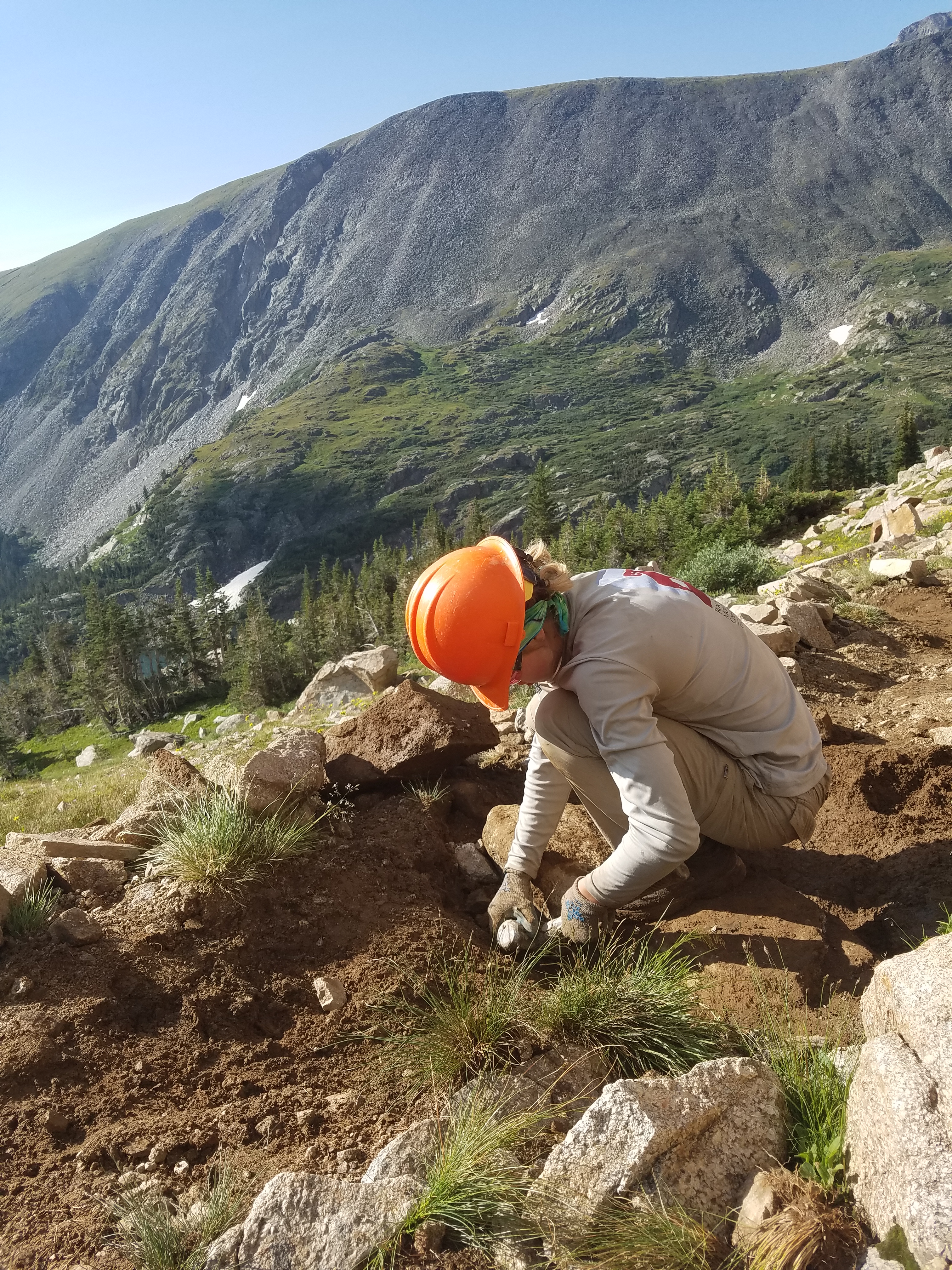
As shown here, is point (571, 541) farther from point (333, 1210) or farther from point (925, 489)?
point (333, 1210)

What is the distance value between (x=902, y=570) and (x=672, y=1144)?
29.7ft

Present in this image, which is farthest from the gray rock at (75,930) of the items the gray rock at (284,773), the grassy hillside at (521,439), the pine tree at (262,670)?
the grassy hillside at (521,439)

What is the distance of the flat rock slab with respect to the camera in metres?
5.08

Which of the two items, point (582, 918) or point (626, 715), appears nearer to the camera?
point (626, 715)

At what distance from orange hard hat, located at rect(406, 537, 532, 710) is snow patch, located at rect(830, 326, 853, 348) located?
7700 inches

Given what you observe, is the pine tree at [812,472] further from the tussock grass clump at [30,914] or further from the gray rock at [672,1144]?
the gray rock at [672,1144]

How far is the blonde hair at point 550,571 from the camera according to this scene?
330 cm

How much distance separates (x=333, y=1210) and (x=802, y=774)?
102 inches

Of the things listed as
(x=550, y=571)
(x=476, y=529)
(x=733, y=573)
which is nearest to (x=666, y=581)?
(x=550, y=571)

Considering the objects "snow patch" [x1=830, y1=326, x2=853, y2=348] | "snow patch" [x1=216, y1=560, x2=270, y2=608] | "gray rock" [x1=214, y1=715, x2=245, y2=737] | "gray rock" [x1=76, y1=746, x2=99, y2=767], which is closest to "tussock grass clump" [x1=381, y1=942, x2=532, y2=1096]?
"gray rock" [x1=214, y1=715, x2=245, y2=737]

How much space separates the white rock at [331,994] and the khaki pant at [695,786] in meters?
1.37

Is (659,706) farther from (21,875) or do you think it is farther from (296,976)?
(21,875)

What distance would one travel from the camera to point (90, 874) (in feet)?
13.5

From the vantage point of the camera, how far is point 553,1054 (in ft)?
9.30
